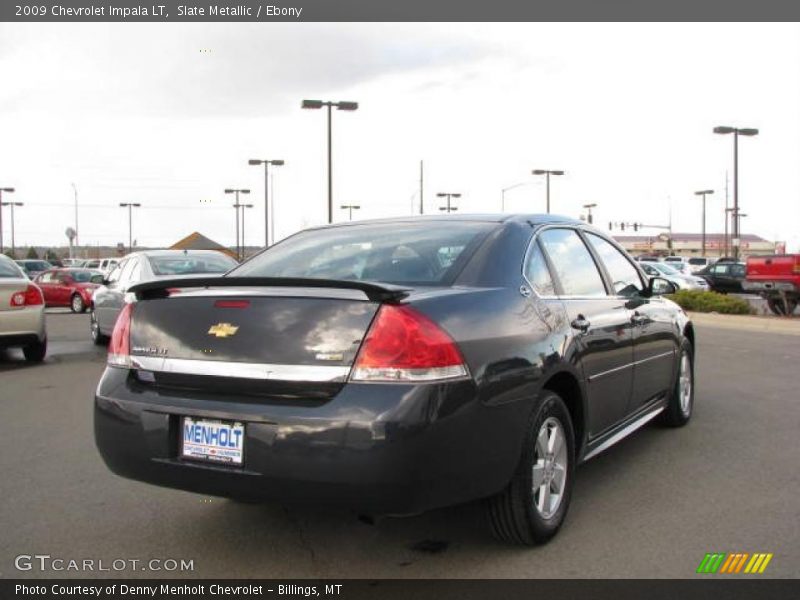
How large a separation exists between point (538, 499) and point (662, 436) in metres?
2.65

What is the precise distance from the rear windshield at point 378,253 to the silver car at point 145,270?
6299 mm

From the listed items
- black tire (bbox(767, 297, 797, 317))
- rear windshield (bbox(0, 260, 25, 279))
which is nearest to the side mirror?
rear windshield (bbox(0, 260, 25, 279))

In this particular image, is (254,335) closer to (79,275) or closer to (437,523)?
(437,523)

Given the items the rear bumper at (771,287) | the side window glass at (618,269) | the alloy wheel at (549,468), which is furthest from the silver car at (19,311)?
the rear bumper at (771,287)

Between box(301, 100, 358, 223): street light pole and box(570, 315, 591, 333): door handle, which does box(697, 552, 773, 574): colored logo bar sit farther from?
box(301, 100, 358, 223): street light pole

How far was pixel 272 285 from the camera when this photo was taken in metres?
3.46

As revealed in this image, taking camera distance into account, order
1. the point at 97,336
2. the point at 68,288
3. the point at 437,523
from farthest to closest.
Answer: the point at 68,288 → the point at 97,336 → the point at 437,523

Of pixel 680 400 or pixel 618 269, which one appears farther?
pixel 680 400

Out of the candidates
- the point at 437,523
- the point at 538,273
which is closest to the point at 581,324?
the point at 538,273

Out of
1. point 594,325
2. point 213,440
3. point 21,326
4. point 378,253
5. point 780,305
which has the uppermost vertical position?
point 378,253

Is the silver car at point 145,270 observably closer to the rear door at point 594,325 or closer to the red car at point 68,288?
the rear door at point 594,325

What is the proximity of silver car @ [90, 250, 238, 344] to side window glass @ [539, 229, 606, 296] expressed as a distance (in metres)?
6.79

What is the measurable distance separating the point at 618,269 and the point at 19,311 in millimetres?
7918

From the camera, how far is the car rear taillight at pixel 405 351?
10.3 feet
